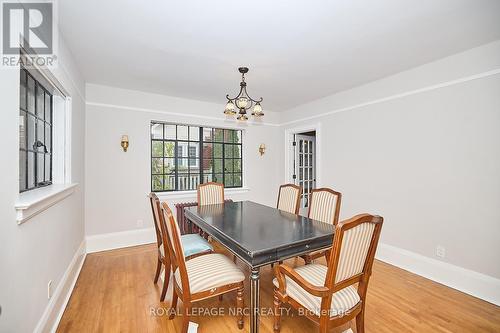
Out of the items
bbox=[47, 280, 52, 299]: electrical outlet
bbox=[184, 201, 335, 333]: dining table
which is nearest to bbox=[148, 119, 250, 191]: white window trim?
bbox=[184, 201, 335, 333]: dining table

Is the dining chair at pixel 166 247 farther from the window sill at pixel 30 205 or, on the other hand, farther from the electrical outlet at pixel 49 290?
the electrical outlet at pixel 49 290

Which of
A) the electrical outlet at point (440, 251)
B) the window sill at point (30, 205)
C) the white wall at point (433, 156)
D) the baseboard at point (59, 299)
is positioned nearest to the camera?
the window sill at point (30, 205)

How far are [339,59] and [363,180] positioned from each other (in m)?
1.86

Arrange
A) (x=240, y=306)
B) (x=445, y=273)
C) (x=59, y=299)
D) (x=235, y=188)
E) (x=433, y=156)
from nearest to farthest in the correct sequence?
(x=240, y=306) → (x=59, y=299) → (x=445, y=273) → (x=433, y=156) → (x=235, y=188)

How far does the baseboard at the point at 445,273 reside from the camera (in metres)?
2.24

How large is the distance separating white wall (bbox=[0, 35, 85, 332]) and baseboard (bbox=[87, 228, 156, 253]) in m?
1.14

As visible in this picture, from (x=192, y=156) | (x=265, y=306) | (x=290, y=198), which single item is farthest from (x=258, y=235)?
(x=192, y=156)

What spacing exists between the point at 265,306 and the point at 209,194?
5.62 feet

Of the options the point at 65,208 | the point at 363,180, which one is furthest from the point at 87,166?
the point at 363,180

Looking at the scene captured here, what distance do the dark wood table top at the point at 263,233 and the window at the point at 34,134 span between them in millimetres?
1431

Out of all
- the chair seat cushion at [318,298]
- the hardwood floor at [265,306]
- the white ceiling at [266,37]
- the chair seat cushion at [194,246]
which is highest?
the white ceiling at [266,37]

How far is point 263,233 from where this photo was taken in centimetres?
192

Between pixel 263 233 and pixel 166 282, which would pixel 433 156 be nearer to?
pixel 263 233

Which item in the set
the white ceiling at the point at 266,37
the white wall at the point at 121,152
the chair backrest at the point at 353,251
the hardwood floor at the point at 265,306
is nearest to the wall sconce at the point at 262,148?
the white wall at the point at 121,152
